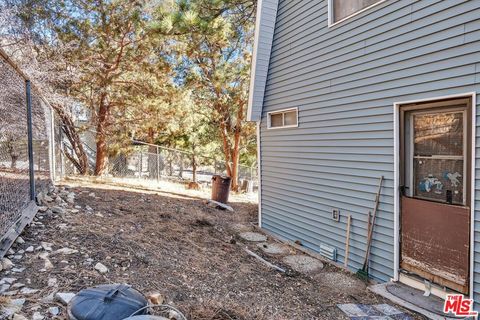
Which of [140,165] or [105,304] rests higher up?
[140,165]

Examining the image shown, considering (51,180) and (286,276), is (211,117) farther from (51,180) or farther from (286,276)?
(286,276)

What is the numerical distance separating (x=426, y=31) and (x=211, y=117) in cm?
1118

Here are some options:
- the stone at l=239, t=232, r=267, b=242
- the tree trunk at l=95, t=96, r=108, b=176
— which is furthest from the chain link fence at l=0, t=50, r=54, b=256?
the tree trunk at l=95, t=96, r=108, b=176

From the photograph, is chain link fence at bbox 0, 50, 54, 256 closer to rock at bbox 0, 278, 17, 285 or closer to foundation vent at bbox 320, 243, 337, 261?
rock at bbox 0, 278, 17, 285

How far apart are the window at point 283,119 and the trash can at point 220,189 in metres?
2.54

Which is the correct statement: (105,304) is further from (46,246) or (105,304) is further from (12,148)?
(12,148)

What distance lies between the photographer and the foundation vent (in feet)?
15.3

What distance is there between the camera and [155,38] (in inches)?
306

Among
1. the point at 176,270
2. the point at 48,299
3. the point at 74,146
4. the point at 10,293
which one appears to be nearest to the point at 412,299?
the point at 176,270

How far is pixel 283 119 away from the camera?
5953 millimetres

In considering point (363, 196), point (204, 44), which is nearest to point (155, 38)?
point (204, 44)

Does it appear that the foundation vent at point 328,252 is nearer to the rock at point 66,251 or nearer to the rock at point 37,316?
the rock at point 66,251

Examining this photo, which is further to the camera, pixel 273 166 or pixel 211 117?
pixel 211 117

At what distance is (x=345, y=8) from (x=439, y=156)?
2400mm
